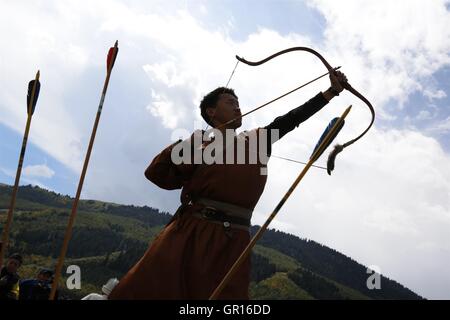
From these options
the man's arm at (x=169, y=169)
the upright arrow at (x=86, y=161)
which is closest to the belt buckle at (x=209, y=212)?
the man's arm at (x=169, y=169)

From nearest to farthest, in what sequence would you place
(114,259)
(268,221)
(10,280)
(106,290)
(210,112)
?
1. (268,221)
2. (106,290)
3. (210,112)
4. (10,280)
5. (114,259)

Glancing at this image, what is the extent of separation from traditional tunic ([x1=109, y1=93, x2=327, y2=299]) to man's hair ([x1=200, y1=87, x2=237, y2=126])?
2.02ft

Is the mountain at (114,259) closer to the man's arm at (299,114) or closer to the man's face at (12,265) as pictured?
the man's face at (12,265)

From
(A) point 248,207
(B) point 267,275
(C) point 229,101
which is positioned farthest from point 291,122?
(B) point 267,275

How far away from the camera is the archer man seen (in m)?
3.08

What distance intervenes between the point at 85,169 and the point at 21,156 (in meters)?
1.02

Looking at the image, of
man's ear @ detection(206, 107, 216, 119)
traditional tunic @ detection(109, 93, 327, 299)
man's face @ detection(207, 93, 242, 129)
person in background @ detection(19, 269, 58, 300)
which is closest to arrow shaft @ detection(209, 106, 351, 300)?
traditional tunic @ detection(109, 93, 327, 299)

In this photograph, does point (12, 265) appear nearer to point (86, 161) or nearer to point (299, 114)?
point (86, 161)

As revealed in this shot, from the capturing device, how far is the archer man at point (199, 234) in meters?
3.08

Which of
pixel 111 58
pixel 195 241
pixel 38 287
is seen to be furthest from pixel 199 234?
pixel 38 287

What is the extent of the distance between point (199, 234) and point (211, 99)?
4.83 ft

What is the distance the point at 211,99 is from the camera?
420 cm
